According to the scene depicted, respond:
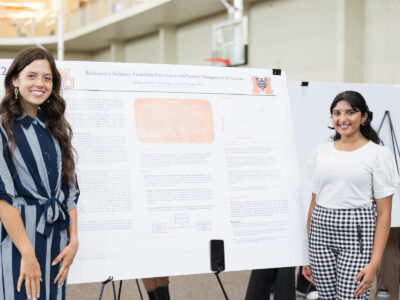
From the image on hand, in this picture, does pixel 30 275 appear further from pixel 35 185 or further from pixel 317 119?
pixel 317 119

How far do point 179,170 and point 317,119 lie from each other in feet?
4.41

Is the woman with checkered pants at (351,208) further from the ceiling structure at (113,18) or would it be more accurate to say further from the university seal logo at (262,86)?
the ceiling structure at (113,18)

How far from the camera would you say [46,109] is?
68.6 inches

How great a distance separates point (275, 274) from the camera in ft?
9.12

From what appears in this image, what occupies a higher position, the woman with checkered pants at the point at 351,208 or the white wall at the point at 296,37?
the white wall at the point at 296,37

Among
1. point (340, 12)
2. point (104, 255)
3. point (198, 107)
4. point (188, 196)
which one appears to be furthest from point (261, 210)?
point (340, 12)

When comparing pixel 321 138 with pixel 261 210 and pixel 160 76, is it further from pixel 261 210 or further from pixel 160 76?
pixel 160 76

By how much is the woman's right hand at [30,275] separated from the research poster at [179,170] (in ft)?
1.24

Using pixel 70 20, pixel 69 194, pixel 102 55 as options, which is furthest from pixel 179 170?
pixel 70 20

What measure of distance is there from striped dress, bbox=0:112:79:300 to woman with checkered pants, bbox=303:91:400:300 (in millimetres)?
1054

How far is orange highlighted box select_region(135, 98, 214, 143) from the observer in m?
2.16

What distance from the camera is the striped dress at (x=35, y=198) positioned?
1578mm

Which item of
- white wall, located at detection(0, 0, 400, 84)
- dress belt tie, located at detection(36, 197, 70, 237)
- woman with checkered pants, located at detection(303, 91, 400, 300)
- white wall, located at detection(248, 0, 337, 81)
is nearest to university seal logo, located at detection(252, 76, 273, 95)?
woman with checkered pants, located at detection(303, 91, 400, 300)

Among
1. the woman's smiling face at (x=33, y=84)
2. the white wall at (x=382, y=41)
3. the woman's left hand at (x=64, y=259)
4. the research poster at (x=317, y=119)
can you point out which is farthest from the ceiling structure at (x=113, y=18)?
the woman's left hand at (x=64, y=259)
